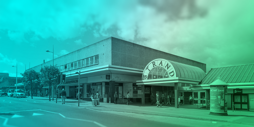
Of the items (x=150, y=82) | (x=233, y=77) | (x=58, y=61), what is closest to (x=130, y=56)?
(x=150, y=82)

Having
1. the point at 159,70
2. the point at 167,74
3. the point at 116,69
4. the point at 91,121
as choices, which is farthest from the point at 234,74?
the point at 91,121

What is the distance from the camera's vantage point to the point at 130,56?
3238cm

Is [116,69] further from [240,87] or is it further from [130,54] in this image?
[240,87]

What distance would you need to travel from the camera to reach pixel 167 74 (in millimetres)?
23297

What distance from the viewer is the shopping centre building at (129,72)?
2375 centimetres

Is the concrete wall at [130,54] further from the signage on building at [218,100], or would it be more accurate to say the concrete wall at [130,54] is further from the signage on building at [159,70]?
the signage on building at [218,100]

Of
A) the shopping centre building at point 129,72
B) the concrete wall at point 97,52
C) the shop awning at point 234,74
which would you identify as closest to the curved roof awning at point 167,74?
the shopping centre building at point 129,72

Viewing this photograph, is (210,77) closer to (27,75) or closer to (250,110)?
(250,110)

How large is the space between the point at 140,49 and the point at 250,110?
776 inches

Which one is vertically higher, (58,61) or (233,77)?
(58,61)

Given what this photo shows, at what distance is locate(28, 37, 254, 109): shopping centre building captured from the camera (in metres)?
23.8

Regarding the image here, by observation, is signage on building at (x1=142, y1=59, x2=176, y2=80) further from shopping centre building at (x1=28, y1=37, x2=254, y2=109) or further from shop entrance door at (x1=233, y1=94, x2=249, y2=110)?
shop entrance door at (x1=233, y1=94, x2=249, y2=110)

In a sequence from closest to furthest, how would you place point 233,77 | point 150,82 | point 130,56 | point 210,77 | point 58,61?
point 233,77, point 210,77, point 150,82, point 130,56, point 58,61

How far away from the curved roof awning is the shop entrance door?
520 cm
